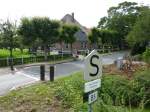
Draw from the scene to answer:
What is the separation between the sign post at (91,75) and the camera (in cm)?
602

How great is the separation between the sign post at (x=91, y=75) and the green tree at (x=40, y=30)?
36370mm

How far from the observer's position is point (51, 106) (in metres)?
12.2

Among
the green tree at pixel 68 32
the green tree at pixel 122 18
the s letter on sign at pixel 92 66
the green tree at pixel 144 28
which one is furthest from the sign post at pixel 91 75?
the green tree at pixel 122 18

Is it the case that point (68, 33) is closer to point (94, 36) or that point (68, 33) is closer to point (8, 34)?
point (8, 34)

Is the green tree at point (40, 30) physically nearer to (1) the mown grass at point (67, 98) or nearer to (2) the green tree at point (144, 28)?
(2) the green tree at point (144, 28)

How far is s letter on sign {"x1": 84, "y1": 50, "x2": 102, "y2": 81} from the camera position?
602 cm

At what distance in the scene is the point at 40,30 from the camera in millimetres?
42906

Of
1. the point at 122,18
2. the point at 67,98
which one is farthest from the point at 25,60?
the point at 122,18

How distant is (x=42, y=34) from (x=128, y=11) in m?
50.6

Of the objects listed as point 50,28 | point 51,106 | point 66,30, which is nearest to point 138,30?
point 50,28

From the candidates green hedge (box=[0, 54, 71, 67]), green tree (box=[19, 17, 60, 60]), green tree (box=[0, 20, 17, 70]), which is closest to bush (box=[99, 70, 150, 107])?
green hedge (box=[0, 54, 71, 67])

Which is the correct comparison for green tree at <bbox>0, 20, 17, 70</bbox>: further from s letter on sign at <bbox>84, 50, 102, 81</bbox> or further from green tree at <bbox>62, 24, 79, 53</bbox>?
s letter on sign at <bbox>84, 50, 102, 81</bbox>

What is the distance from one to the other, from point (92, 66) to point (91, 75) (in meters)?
0.16

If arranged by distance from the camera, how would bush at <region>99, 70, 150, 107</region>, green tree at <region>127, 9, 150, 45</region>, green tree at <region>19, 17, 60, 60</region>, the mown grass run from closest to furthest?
the mown grass
bush at <region>99, 70, 150, 107</region>
green tree at <region>127, 9, 150, 45</region>
green tree at <region>19, 17, 60, 60</region>
